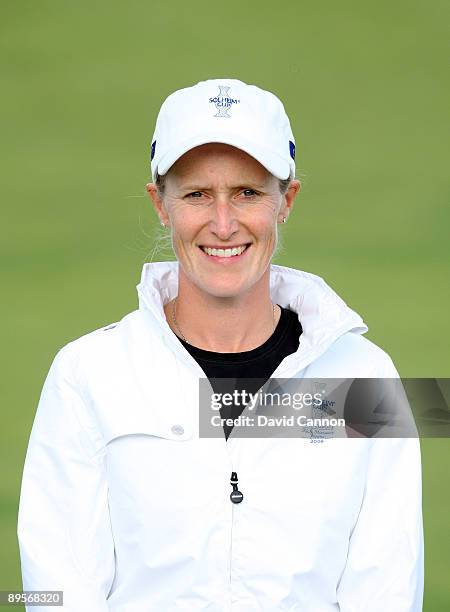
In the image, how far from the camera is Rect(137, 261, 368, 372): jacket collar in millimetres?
2248

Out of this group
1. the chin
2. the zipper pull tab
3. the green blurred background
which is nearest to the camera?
the zipper pull tab

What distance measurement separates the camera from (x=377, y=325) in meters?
4.83

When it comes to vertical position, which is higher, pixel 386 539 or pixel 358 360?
pixel 358 360

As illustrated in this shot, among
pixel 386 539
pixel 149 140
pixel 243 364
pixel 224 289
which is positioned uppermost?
pixel 149 140

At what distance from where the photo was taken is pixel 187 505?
2141 millimetres

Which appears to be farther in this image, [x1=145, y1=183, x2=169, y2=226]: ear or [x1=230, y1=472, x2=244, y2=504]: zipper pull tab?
[x1=145, y1=183, x2=169, y2=226]: ear

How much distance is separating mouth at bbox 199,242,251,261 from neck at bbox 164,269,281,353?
0.33 feet

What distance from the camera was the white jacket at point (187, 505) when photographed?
2.13 metres

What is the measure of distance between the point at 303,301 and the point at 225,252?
0.27 meters

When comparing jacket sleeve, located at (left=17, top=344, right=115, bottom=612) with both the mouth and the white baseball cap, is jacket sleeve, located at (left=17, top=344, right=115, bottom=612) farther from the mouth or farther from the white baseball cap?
the white baseball cap

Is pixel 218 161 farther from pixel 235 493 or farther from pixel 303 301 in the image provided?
pixel 235 493

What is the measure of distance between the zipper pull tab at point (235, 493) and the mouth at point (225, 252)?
360 mm

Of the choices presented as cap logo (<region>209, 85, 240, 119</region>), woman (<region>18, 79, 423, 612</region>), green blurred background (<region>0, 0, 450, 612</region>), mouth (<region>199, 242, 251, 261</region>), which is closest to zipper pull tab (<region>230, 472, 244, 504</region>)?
woman (<region>18, 79, 423, 612</region>)

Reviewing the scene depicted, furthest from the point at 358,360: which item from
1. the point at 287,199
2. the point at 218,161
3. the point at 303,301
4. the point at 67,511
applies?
the point at 67,511
